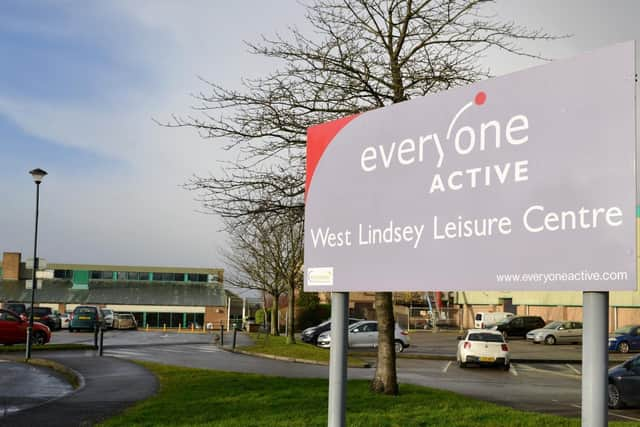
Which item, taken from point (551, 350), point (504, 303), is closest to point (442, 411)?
point (551, 350)

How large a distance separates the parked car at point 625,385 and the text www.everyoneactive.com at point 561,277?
38.7 feet

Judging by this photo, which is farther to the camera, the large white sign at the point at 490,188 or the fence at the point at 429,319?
the fence at the point at 429,319

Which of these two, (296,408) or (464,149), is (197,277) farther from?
(464,149)

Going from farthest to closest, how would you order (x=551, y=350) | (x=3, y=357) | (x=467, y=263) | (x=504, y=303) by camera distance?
(x=504, y=303) < (x=551, y=350) < (x=3, y=357) < (x=467, y=263)

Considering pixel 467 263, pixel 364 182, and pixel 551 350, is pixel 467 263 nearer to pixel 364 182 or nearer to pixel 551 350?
pixel 364 182

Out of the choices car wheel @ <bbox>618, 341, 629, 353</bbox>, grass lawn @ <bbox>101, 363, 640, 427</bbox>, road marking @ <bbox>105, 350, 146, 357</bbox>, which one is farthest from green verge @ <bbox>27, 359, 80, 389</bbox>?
car wheel @ <bbox>618, 341, 629, 353</bbox>

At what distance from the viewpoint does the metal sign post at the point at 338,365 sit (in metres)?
5.83

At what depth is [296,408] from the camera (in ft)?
35.9

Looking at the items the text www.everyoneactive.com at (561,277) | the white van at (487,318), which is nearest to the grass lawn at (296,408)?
the text www.everyoneactive.com at (561,277)

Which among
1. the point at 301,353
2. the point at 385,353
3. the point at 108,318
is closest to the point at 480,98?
the point at 385,353

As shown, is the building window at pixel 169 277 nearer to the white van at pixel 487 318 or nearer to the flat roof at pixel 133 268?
the flat roof at pixel 133 268

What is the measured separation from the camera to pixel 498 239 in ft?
15.5

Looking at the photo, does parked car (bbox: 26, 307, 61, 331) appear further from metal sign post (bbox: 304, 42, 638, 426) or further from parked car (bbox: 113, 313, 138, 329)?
metal sign post (bbox: 304, 42, 638, 426)

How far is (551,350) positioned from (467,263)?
34.6 m
